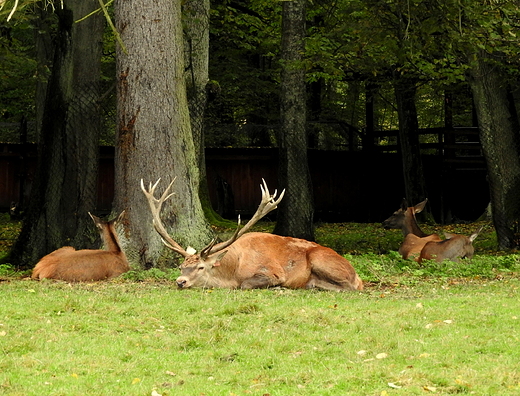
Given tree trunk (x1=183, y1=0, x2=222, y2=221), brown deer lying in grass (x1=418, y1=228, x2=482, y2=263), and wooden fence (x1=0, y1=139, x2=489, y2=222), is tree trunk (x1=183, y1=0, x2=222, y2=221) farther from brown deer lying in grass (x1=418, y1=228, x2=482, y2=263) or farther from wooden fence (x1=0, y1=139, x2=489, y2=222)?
wooden fence (x1=0, y1=139, x2=489, y2=222)

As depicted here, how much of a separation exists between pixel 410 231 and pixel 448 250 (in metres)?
2.51

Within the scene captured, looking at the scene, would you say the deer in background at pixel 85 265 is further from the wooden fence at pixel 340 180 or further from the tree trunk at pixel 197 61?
the wooden fence at pixel 340 180

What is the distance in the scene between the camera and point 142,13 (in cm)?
1223

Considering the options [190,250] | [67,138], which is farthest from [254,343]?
[67,138]

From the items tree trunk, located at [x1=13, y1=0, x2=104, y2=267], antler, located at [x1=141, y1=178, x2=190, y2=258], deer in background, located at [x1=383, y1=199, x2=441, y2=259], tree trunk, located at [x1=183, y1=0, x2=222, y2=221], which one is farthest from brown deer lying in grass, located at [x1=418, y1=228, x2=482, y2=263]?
tree trunk, located at [x1=183, y1=0, x2=222, y2=221]

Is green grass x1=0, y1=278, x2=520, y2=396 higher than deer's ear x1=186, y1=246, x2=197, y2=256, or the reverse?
→ deer's ear x1=186, y1=246, x2=197, y2=256

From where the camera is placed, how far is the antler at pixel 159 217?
10.8 meters

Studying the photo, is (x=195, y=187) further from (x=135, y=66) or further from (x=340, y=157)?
(x=340, y=157)

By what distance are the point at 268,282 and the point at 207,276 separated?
765 mm

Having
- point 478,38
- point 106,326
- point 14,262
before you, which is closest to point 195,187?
point 14,262

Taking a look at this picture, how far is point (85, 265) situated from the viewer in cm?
1137

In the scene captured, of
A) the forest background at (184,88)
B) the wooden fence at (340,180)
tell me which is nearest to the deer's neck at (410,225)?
the forest background at (184,88)

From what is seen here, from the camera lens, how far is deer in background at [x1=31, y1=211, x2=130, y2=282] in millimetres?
11266

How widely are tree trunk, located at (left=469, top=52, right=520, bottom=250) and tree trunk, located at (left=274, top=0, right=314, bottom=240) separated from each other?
3478 millimetres
